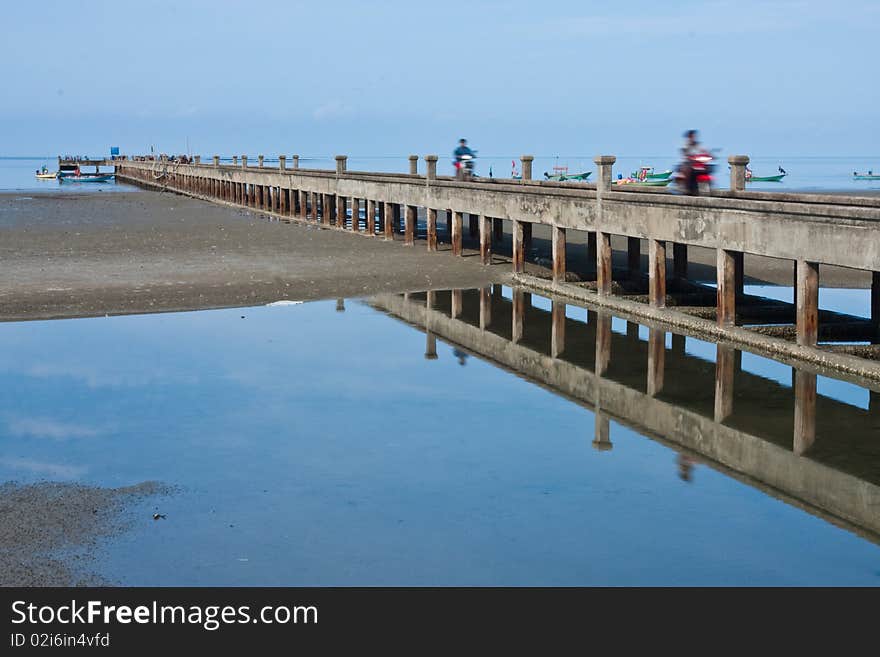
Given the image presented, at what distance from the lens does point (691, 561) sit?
1017 centimetres

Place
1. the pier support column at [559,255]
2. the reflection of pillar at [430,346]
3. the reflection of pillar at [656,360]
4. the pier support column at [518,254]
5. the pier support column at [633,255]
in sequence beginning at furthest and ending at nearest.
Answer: the pier support column at [518,254], the pier support column at [559,255], the pier support column at [633,255], the reflection of pillar at [430,346], the reflection of pillar at [656,360]

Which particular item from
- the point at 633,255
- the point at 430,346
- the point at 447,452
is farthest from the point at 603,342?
the point at 447,452

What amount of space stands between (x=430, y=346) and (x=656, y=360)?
4.12 m

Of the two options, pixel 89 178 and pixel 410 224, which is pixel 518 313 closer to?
pixel 410 224

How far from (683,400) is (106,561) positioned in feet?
30.7

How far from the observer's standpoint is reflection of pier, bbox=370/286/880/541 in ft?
42.3

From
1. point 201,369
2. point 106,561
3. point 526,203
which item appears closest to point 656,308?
point 526,203

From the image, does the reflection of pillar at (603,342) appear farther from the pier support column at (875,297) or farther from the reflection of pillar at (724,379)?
the pier support column at (875,297)

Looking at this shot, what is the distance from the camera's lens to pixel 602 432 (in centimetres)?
1520

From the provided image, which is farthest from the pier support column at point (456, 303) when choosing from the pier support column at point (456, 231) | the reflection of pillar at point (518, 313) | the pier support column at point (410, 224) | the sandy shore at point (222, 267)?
the pier support column at point (410, 224)

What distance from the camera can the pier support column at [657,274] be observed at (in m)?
24.1

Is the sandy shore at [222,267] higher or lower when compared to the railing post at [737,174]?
lower

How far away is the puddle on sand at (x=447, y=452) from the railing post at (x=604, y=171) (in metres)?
4.30
